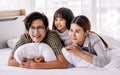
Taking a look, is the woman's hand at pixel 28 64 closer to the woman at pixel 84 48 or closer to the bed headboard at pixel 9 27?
the woman at pixel 84 48

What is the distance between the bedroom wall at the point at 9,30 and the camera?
9.53ft

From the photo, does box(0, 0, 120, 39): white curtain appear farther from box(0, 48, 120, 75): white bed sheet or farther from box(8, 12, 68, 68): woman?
box(0, 48, 120, 75): white bed sheet

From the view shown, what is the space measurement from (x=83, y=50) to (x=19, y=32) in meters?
1.45

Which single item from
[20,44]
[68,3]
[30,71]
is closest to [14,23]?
[68,3]

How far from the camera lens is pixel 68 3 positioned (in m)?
3.56

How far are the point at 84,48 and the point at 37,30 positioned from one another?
331 mm

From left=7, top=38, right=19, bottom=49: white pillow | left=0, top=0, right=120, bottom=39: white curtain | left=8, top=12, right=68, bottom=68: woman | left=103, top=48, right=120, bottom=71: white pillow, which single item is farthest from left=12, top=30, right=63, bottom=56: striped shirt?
left=0, top=0, right=120, bottom=39: white curtain

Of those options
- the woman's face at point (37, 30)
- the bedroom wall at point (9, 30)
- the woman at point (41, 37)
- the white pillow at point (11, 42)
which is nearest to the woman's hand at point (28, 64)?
the woman at point (41, 37)

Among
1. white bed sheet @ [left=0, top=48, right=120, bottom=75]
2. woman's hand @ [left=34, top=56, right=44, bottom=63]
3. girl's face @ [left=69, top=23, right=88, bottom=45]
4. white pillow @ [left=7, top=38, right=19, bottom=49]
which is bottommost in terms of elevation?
white pillow @ [left=7, top=38, right=19, bottom=49]

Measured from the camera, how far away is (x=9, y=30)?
9.80 feet

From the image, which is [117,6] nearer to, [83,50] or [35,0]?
[35,0]

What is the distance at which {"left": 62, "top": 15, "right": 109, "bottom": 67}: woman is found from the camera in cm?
172

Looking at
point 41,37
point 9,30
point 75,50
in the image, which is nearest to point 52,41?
point 41,37

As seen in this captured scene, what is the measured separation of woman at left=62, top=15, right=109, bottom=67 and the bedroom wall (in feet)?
4.16
